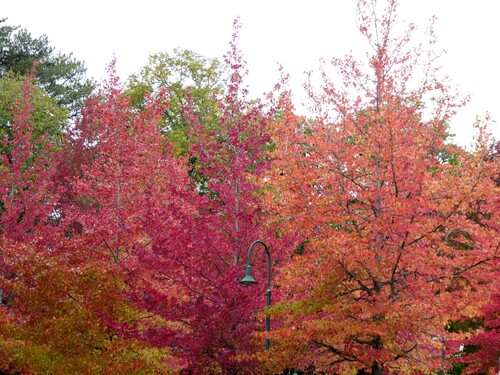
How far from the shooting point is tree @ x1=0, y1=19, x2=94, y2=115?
48.1m

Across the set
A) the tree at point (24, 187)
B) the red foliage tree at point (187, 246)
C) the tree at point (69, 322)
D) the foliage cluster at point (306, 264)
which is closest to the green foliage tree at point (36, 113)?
the tree at point (24, 187)

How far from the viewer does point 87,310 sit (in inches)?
593

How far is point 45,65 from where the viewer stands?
164 ft

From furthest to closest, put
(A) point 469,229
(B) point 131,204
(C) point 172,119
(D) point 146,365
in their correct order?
(C) point 172,119 < (B) point 131,204 < (D) point 146,365 < (A) point 469,229

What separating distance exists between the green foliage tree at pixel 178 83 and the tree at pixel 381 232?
85.2 feet

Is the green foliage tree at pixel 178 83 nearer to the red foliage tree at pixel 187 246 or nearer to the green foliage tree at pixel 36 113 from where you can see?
the green foliage tree at pixel 36 113

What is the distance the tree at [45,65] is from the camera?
48.1 metres

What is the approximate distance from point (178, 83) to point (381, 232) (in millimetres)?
31317

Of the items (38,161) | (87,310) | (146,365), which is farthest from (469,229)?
(38,161)

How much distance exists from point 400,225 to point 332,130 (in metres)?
3.82

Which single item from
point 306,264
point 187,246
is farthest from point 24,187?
point 306,264

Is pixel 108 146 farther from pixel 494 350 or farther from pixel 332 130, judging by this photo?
pixel 494 350

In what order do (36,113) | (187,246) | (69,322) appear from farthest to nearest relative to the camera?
(36,113) → (187,246) → (69,322)

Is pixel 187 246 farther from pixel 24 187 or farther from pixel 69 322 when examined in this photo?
pixel 24 187
